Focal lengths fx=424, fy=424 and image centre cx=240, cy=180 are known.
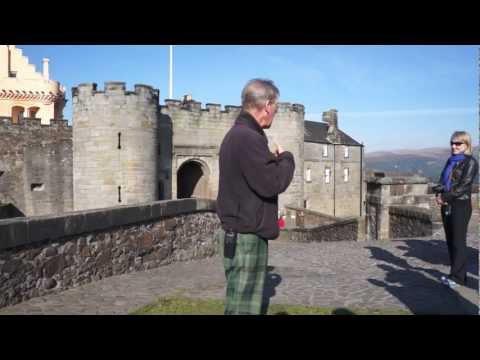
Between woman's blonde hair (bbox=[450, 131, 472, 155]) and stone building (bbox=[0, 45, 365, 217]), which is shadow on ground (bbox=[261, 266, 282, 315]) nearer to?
woman's blonde hair (bbox=[450, 131, 472, 155])

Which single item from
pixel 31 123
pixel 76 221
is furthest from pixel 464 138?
pixel 31 123

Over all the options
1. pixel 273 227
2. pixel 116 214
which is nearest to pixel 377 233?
pixel 116 214

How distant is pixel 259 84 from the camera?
303cm

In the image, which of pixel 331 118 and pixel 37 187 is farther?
pixel 331 118

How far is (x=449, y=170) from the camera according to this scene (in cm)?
572

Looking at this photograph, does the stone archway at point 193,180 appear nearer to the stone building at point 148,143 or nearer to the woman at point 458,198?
the stone building at point 148,143

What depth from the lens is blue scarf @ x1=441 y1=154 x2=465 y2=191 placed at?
565 centimetres

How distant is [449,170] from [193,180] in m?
23.5

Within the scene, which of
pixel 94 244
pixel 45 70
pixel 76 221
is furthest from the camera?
pixel 45 70

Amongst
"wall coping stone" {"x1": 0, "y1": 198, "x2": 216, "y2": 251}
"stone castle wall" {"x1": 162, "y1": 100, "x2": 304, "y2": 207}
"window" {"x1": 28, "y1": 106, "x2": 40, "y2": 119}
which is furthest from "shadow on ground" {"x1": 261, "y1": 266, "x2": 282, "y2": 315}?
"window" {"x1": 28, "y1": 106, "x2": 40, "y2": 119}

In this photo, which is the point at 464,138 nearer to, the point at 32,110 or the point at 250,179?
the point at 250,179

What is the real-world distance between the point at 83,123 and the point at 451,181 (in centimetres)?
1811

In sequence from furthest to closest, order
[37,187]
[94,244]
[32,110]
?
1. [32,110]
2. [37,187]
3. [94,244]

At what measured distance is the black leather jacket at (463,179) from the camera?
5.51 meters
